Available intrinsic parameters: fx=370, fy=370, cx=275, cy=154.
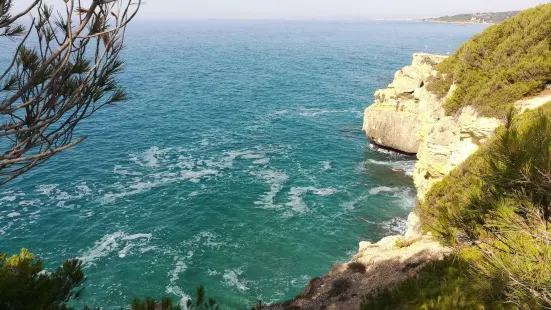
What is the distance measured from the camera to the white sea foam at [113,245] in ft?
92.6

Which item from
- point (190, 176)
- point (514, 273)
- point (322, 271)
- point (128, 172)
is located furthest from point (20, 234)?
point (514, 273)

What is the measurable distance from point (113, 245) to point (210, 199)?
33.0ft

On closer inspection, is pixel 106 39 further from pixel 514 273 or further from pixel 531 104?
pixel 531 104

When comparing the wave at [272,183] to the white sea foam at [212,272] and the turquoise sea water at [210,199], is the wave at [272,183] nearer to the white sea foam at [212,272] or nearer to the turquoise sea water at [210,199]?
the turquoise sea water at [210,199]

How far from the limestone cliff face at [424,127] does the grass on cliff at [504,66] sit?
1220 mm

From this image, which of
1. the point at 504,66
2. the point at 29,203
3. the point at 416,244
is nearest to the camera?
the point at 416,244

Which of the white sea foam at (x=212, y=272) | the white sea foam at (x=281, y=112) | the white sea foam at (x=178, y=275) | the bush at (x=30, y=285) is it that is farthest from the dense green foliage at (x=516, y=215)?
the white sea foam at (x=281, y=112)

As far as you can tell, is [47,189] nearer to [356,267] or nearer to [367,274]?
[356,267]

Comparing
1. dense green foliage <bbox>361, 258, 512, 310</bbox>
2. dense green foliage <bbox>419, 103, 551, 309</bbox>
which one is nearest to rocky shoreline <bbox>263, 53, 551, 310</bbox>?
dense green foliage <bbox>361, 258, 512, 310</bbox>

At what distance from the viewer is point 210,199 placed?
36.8 m

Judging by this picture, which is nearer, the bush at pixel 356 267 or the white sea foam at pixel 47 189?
the bush at pixel 356 267

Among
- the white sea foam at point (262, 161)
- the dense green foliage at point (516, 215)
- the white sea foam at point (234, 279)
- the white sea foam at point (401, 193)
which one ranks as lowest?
the white sea foam at point (234, 279)

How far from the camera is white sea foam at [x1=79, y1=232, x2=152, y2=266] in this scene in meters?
28.2

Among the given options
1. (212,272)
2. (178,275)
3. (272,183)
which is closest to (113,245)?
(178,275)
